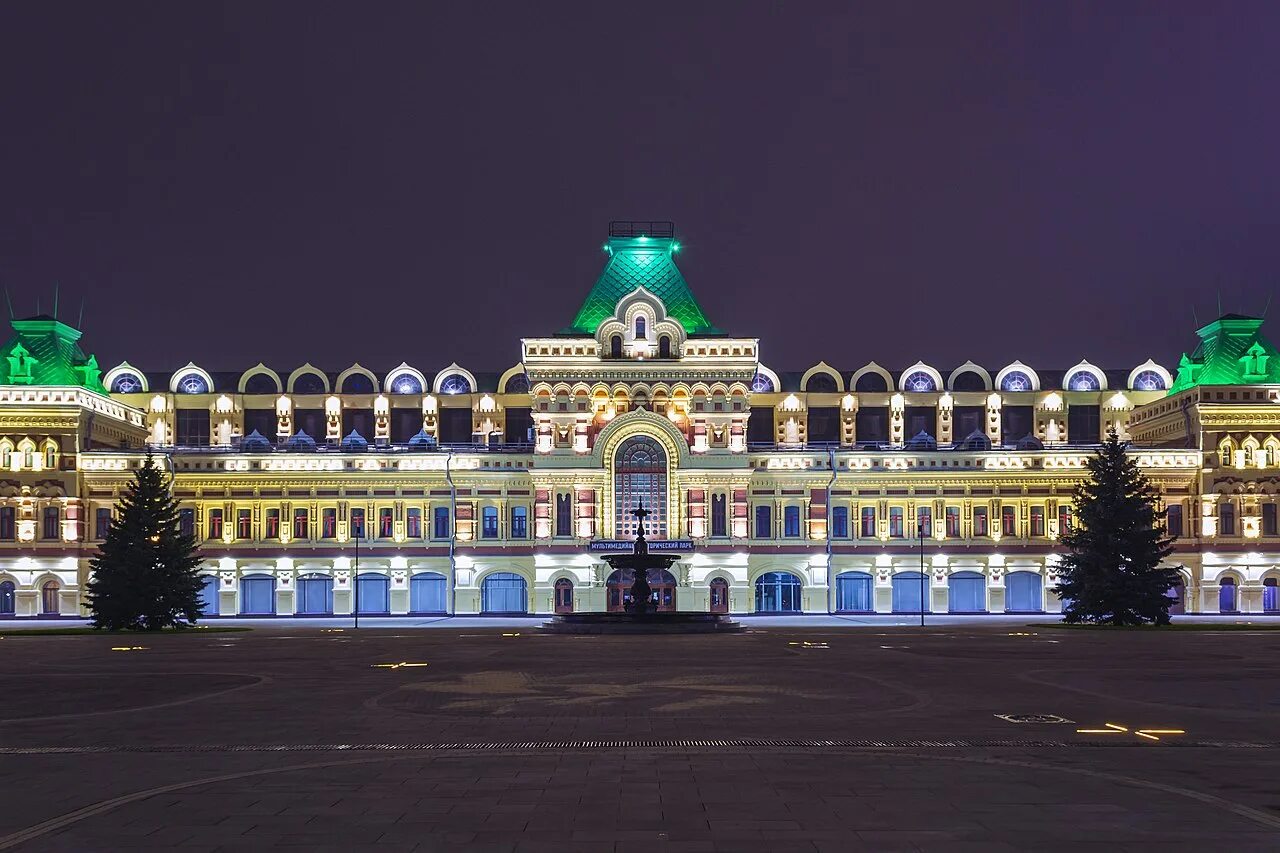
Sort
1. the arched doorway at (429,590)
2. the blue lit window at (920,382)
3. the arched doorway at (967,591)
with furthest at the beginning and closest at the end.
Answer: the blue lit window at (920,382)
the arched doorway at (967,591)
the arched doorway at (429,590)

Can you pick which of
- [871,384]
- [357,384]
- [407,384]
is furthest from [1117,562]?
[357,384]

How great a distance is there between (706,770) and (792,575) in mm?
64992

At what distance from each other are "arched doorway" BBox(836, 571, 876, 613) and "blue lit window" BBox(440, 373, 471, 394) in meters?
30.7

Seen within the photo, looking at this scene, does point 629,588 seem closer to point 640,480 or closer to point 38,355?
point 640,480

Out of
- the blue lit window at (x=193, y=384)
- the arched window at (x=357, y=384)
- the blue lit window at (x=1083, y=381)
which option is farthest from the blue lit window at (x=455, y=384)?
the blue lit window at (x=1083, y=381)

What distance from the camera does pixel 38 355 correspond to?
7981cm

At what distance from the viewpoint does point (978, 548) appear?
81.1 meters

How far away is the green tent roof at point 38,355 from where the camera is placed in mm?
78812

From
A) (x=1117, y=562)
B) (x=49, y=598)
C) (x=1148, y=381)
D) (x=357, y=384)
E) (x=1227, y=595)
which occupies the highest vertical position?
(x=357, y=384)

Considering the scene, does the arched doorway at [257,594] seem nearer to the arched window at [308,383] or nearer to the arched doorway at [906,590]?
the arched window at [308,383]

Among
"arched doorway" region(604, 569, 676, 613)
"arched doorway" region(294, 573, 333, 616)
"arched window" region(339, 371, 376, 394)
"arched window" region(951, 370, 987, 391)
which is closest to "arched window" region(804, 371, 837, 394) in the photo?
"arched window" region(951, 370, 987, 391)

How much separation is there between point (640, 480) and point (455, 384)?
2024cm

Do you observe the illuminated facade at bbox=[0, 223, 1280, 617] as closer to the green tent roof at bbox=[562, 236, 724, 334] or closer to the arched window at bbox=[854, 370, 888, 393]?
the green tent roof at bbox=[562, 236, 724, 334]

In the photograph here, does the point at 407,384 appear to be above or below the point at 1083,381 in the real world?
above
